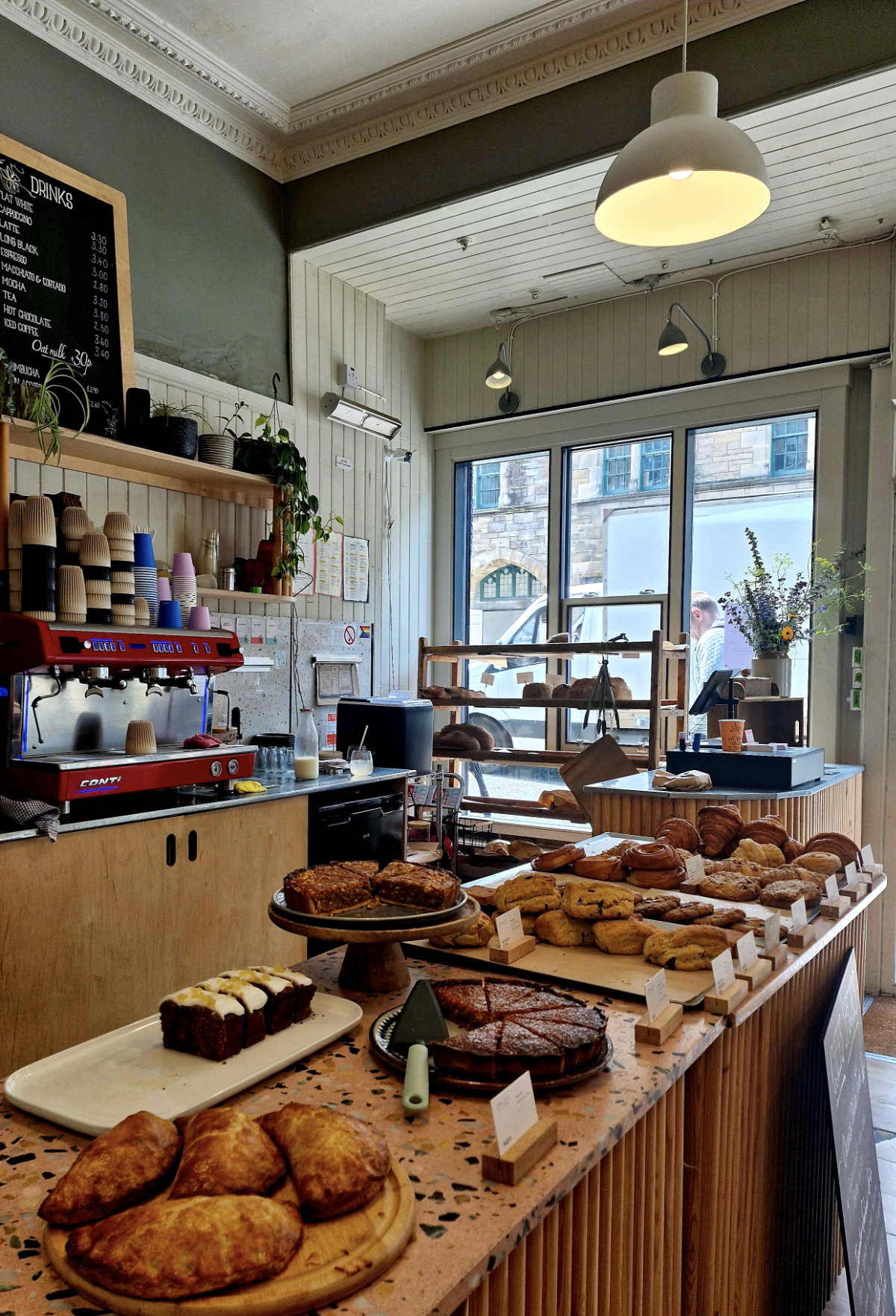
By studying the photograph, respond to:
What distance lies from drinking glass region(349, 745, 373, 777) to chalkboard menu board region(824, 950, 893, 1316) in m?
2.33

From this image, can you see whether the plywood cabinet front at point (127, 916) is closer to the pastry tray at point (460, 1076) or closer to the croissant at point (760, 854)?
the pastry tray at point (460, 1076)

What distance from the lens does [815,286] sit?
4.64 m

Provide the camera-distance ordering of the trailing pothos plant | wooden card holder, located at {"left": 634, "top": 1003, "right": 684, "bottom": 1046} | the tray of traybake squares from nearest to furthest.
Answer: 1. wooden card holder, located at {"left": 634, "top": 1003, "right": 684, "bottom": 1046}
2. the tray of traybake squares
3. the trailing pothos plant

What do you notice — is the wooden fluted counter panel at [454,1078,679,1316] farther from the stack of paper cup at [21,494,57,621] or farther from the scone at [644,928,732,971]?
the stack of paper cup at [21,494,57,621]

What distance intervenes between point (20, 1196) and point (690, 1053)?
34.0 inches

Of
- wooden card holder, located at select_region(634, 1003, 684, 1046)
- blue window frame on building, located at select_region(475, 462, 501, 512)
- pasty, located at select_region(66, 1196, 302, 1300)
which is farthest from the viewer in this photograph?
blue window frame on building, located at select_region(475, 462, 501, 512)

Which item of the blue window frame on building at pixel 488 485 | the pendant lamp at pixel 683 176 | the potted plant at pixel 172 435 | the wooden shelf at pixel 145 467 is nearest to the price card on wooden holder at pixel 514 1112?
the pendant lamp at pixel 683 176

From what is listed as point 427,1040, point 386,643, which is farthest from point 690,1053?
point 386,643

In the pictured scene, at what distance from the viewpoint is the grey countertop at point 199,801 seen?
2.77 m

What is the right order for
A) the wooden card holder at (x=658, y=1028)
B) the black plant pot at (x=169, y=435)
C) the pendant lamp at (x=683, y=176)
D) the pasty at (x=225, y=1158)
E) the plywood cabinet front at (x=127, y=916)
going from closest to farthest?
the pasty at (x=225, y=1158) < the wooden card holder at (x=658, y=1028) < the pendant lamp at (x=683, y=176) < the plywood cabinet front at (x=127, y=916) < the black plant pot at (x=169, y=435)

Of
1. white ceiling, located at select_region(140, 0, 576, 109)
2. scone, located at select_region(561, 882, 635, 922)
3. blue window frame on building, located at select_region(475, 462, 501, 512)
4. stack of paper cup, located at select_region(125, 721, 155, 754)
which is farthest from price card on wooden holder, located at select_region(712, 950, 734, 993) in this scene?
blue window frame on building, located at select_region(475, 462, 501, 512)

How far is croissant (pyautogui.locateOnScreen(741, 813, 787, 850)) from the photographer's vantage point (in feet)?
8.11

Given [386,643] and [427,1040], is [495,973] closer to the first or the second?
[427,1040]

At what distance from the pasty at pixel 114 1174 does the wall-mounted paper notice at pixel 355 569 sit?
4197 millimetres
